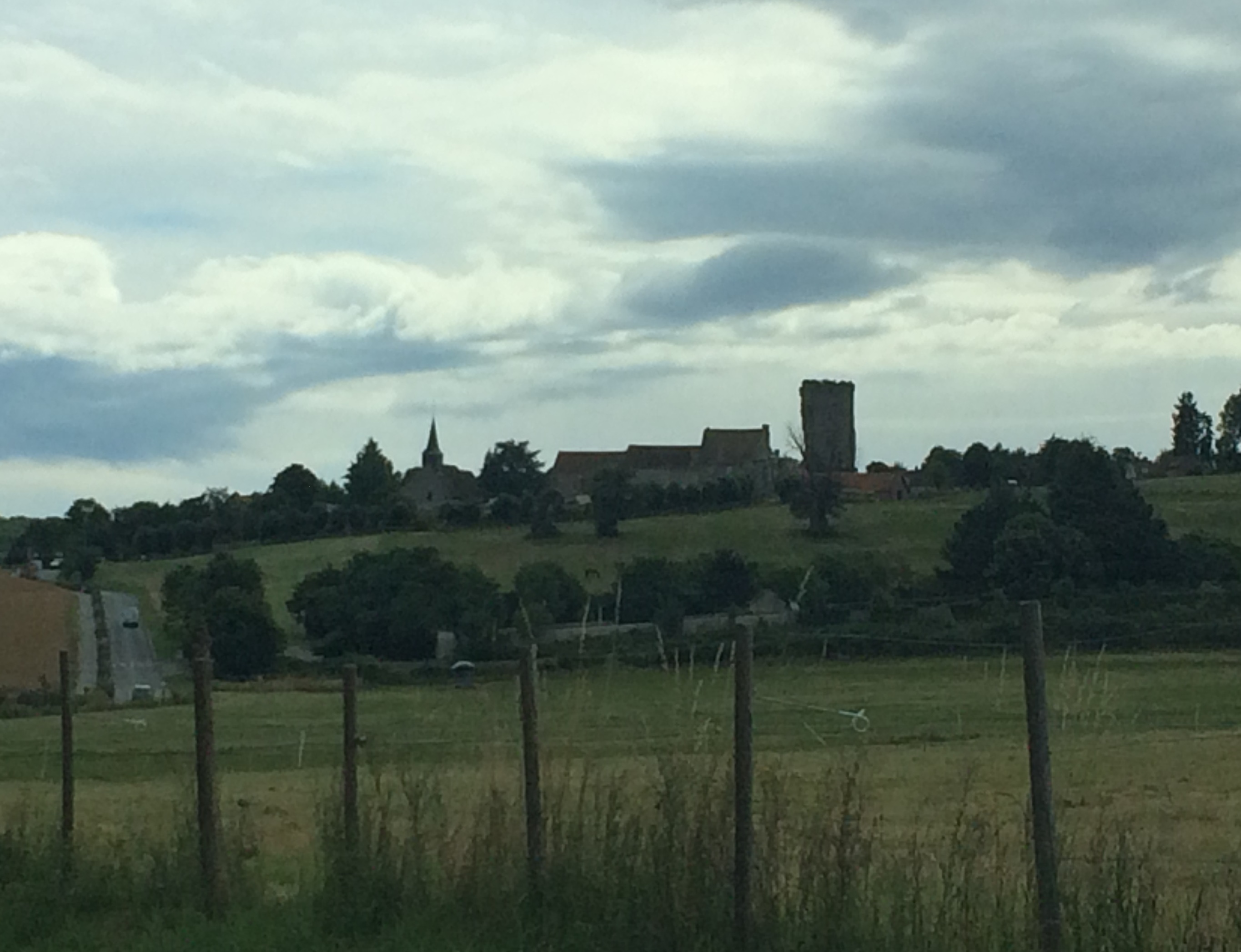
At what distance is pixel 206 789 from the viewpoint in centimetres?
1147

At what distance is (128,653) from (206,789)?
76.0 meters

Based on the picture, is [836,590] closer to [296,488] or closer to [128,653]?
[128,653]

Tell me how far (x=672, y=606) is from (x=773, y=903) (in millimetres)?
53723

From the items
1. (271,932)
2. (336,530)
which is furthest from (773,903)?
(336,530)

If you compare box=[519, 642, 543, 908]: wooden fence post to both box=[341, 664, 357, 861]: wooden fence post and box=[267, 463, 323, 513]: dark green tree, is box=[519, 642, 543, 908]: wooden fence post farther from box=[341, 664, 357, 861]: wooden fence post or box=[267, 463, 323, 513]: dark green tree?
box=[267, 463, 323, 513]: dark green tree

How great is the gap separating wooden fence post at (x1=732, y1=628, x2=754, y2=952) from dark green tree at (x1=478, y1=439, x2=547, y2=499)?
484 feet

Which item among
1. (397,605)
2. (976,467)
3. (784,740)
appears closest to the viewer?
(784,740)

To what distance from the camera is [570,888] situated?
378 inches

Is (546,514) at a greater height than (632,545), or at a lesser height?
greater

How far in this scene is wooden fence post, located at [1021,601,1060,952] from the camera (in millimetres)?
7859

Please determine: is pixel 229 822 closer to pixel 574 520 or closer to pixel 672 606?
pixel 672 606

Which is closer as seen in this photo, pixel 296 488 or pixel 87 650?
pixel 87 650

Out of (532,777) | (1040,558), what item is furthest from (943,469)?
(532,777)

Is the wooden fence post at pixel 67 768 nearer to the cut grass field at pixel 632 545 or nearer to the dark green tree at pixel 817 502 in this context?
the cut grass field at pixel 632 545
